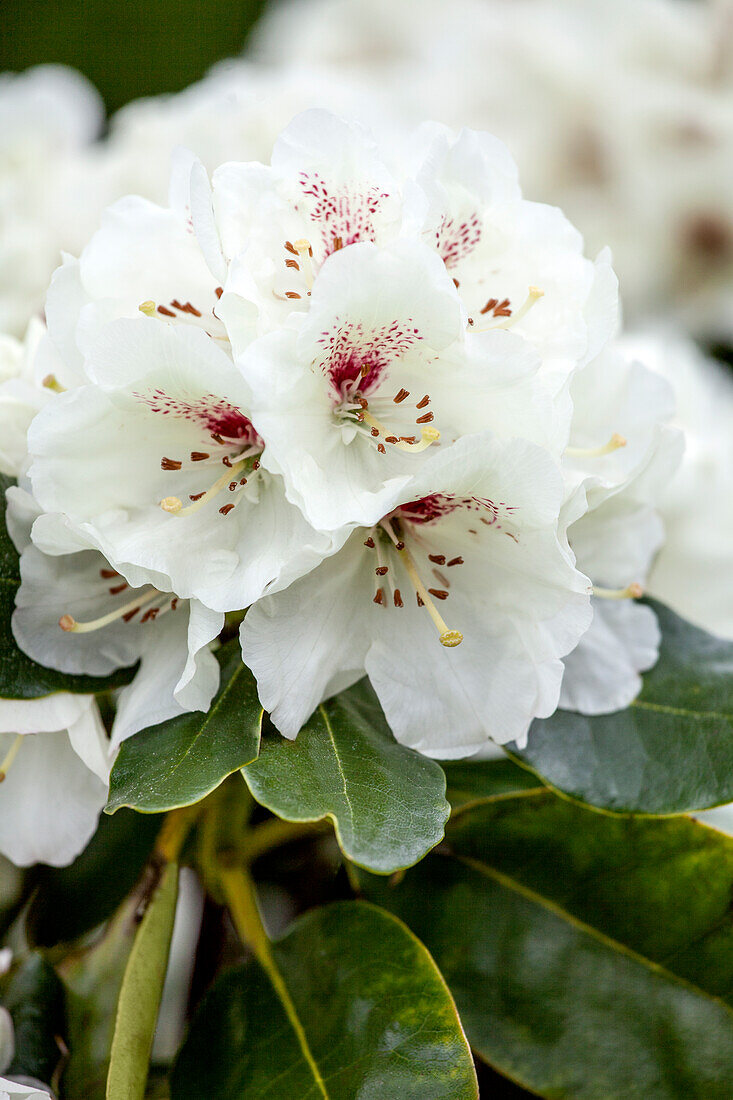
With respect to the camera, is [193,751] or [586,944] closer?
[193,751]

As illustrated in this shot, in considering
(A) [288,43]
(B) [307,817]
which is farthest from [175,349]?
(A) [288,43]

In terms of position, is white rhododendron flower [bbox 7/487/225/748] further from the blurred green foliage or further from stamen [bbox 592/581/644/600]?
the blurred green foliage

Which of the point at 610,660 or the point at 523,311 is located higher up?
the point at 523,311

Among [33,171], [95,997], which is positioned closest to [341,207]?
[95,997]

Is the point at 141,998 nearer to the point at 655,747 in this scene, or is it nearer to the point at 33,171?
the point at 655,747

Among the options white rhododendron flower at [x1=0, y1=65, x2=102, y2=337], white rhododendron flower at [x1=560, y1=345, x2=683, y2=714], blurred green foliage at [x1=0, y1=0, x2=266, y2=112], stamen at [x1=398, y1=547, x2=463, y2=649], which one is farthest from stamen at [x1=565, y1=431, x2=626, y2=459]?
blurred green foliage at [x1=0, y1=0, x2=266, y2=112]

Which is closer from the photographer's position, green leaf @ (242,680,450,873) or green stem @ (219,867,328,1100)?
green leaf @ (242,680,450,873)
